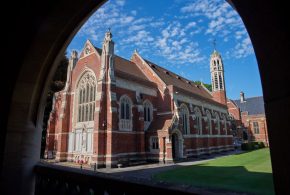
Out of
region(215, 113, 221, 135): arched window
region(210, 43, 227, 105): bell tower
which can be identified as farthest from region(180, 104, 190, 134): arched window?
region(210, 43, 227, 105): bell tower

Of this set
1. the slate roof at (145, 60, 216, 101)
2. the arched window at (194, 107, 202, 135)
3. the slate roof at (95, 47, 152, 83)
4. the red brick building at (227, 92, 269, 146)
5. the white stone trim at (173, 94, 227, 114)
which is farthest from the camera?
the red brick building at (227, 92, 269, 146)

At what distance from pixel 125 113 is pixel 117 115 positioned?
6.04 feet

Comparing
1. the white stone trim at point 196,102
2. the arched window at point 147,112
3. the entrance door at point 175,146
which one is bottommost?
the entrance door at point 175,146

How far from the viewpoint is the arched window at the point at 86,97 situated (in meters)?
26.4

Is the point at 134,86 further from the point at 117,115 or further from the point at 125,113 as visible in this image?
the point at 117,115

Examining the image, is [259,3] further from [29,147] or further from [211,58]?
[211,58]

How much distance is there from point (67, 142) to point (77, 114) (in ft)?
13.2

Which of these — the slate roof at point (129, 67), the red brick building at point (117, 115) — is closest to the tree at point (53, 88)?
the red brick building at point (117, 115)

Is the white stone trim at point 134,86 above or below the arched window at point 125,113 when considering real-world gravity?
above

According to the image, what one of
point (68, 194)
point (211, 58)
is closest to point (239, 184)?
point (68, 194)

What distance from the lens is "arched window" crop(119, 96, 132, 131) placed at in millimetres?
24880

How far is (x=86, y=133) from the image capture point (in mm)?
25484

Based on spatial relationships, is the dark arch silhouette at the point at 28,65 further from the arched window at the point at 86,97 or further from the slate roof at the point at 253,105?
the slate roof at the point at 253,105

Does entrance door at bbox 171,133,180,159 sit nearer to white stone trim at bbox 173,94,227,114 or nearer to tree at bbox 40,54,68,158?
white stone trim at bbox 173,94,227,114
